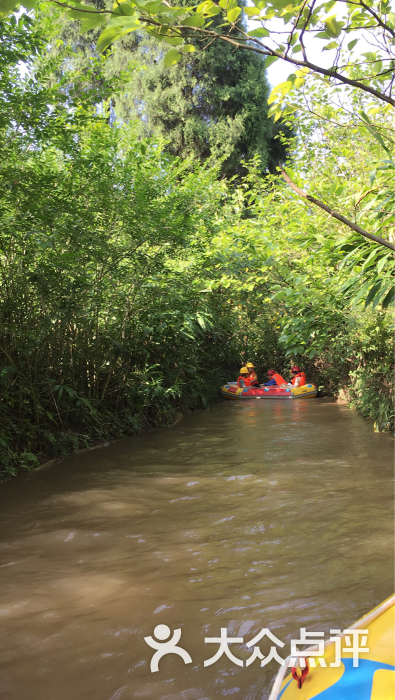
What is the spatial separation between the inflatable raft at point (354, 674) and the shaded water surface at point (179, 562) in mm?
843

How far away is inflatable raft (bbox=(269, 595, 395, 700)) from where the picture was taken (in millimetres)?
1488

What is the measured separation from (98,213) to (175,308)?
2.42 m

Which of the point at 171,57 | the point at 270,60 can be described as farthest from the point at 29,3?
the point at 270,60

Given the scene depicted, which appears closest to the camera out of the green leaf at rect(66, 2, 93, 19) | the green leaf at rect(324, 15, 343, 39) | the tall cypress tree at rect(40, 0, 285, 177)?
the green leaf at rect(66, 2, 93, 19)

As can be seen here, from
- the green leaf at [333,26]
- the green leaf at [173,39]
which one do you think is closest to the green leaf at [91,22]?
the green leaf at [173,39]

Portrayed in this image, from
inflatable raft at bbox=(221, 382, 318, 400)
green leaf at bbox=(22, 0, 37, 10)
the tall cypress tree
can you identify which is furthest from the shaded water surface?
the tall cypress tree

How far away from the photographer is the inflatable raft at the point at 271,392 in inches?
537

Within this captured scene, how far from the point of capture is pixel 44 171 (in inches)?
245

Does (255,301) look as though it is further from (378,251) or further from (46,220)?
(378,251)

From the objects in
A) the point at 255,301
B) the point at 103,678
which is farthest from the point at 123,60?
the point at 103,678

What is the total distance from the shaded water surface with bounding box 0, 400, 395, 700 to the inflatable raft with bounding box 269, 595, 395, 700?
84cm

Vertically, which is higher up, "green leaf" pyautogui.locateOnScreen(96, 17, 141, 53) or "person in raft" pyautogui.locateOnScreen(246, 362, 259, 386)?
"green leaf" pyautogui.locateOnScreen(96, 17, 141, 53)

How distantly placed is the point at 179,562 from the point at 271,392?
10404 millimetres

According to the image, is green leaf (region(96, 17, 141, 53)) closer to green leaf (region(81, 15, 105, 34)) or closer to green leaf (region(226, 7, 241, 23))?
green leaf (region(81, 15, 105, 34))
